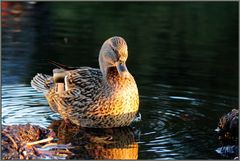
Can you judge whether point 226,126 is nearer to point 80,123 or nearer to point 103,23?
point 80,123

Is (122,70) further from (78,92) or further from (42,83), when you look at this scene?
(42,83)

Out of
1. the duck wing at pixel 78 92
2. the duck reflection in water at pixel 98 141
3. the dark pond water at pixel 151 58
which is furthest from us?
the duck wing at pixel 78 92

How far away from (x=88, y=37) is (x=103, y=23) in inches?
78.2

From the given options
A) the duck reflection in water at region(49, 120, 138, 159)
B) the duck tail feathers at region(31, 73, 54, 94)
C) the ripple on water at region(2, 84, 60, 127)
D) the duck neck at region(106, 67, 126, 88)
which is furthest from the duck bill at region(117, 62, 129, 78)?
the duck tail feathers at region(31, 73, 54, 94)

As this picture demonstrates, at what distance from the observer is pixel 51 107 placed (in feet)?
30.0

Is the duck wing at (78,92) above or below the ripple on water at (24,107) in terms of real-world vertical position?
above

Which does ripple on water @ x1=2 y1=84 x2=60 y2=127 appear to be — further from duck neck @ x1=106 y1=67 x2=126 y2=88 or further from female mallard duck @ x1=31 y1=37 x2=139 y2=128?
duck neck @ x1=106 y1=67 x2=126 y2=88

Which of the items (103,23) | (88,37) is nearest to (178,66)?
(88,37)

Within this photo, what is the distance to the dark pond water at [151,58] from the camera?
8141 mm

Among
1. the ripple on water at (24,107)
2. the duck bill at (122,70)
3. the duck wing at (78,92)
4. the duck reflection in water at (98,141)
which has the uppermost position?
the duck bill at (122,70)

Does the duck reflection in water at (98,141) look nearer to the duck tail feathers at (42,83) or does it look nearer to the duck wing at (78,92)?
the duck wing at (78,92)

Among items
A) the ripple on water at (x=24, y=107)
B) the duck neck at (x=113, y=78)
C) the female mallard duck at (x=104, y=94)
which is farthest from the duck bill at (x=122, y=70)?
the ripple on water at (x=24, y=107)

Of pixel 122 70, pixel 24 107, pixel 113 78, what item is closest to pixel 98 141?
pixel 122 70

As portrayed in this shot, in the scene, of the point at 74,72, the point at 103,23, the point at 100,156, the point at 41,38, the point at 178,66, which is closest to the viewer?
the point at 100,156
